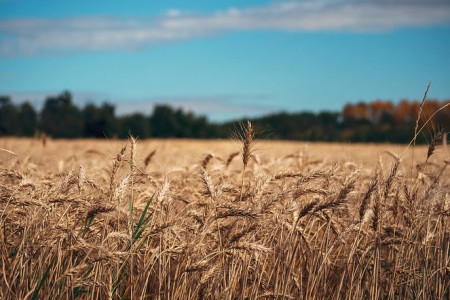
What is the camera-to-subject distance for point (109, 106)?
67.3m

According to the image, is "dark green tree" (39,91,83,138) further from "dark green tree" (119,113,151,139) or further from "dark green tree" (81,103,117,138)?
"dark green tree" (119,113,151,139)

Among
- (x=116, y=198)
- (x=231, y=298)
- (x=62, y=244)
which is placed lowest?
(x=231, y=298)

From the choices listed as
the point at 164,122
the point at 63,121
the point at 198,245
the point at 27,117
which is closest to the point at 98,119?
the point at 63,121

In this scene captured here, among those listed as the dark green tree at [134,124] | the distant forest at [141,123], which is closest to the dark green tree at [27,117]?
the distant forest at [141,123]

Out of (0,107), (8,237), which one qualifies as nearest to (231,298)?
(8,237)

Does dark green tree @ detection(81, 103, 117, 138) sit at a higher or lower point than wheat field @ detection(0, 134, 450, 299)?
higher

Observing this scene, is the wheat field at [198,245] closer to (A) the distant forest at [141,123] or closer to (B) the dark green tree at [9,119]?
(A) the distant forest at [141,123]

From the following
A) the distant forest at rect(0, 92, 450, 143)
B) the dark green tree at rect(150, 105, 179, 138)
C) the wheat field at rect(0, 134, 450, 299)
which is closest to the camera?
the wheat field at rect(0, 134, 450, 299)

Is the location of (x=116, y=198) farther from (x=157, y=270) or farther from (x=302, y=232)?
(x=302, y=232)

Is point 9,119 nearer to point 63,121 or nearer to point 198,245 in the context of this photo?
point 63,121

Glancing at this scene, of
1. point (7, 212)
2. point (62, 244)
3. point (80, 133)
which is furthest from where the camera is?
point (80, 133)

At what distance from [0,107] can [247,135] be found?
68.0 meters

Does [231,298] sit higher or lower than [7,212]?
lower

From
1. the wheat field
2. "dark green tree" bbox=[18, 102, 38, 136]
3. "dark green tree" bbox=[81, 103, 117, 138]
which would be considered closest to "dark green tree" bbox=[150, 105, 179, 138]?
"dark green tree" bbox=[81, 103, 117, 138]
